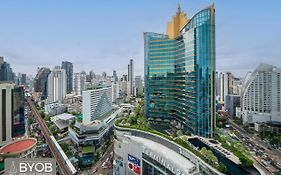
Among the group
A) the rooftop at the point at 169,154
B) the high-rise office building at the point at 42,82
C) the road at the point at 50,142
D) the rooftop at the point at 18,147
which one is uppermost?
the high-rise office building at the point at 42,82

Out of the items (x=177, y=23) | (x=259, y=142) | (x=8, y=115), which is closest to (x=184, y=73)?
(x=177, y=23)

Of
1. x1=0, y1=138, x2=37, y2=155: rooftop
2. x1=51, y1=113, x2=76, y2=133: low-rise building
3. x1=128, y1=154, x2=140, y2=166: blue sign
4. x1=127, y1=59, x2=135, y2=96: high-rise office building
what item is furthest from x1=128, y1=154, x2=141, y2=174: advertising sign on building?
x1=127, y1=59, x2=135, y2=96: high-rise office building

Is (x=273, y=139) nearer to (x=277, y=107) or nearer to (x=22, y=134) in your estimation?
(x=277, y=107)

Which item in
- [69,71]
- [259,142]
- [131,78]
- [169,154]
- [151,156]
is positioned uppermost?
[69,71]

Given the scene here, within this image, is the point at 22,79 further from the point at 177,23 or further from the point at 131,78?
the point at 177,23

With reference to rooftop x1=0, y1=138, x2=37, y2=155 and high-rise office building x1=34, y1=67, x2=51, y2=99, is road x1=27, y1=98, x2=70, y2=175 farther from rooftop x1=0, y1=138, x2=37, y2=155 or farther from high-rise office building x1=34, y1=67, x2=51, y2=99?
high-rise office building x1=34, y1=67, x2=51, y2=99

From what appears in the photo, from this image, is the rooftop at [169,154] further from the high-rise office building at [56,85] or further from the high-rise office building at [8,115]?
the high-rise office building at [56,85]

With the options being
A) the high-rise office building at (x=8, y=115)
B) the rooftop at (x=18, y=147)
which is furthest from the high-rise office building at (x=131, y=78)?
Result: the rooftop at (x=18, y=147)
